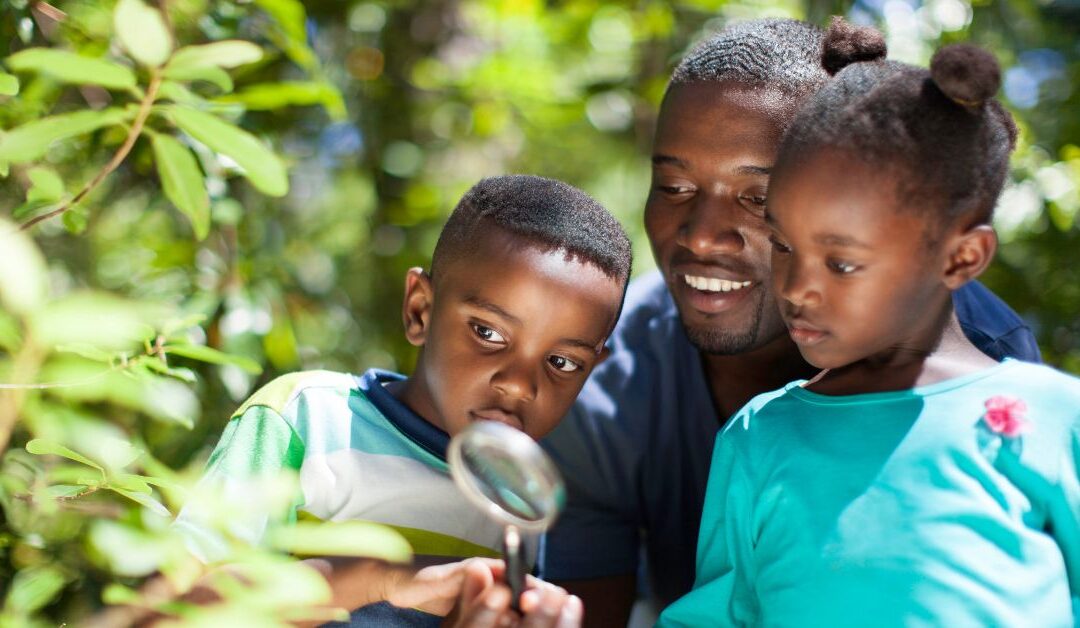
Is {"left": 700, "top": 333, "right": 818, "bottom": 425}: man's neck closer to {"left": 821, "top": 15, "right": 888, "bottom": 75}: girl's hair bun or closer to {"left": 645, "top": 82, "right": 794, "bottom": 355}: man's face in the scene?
{"left": 645, "top": 82, "right": 794, "bottom": 355}: man's face

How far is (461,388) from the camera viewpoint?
1573 mm

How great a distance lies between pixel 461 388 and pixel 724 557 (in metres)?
0.43

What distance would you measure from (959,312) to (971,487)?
0.63m

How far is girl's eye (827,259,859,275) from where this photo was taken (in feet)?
4.35

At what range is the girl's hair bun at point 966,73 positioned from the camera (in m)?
1.30

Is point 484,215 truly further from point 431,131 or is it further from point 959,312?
point 431,131

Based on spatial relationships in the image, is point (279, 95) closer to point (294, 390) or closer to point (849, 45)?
point (294, 390)

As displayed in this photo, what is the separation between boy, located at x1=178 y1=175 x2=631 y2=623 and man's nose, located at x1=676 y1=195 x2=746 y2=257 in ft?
0.45

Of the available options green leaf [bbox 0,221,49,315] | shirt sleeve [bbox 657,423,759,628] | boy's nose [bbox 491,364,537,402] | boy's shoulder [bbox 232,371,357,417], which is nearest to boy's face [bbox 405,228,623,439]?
boy's nose [bbox 491,364,537,402]

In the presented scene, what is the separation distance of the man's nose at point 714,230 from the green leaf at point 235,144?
0.69 metres

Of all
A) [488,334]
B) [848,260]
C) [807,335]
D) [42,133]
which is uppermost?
[42,133]

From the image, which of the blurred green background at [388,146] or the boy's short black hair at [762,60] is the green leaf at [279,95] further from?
the boy's short black hair at [762,60]

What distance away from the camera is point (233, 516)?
37.7 inches

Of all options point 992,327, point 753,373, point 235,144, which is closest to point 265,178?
point 235,144
